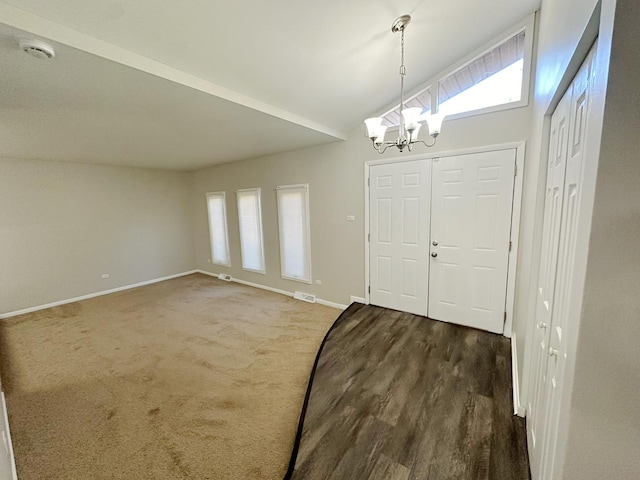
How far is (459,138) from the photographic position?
296 centimetres

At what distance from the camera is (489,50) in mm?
2742

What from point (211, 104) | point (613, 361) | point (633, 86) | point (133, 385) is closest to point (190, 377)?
point (133, 385)

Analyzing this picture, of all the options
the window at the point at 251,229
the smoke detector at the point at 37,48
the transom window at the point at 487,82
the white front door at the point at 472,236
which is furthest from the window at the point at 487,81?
the window at the point at 251,229

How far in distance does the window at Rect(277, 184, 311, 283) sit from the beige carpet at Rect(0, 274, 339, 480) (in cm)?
73

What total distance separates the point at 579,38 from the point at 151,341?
4235 mm

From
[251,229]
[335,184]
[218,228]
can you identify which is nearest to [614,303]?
[335,184]

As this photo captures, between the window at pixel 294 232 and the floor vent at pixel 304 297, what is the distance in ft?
0.78

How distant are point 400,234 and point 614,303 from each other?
9.47ft

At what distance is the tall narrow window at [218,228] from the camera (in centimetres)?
579

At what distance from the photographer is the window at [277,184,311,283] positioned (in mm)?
4398

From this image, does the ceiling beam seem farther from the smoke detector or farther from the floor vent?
the floor vent

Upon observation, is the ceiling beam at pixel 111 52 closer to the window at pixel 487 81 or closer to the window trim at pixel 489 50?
the window trim at pixel 489 50

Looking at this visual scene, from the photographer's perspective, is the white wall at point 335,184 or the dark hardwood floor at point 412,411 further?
the white wall at point 335,184

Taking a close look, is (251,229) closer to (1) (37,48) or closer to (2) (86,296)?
(2) (86,296)
